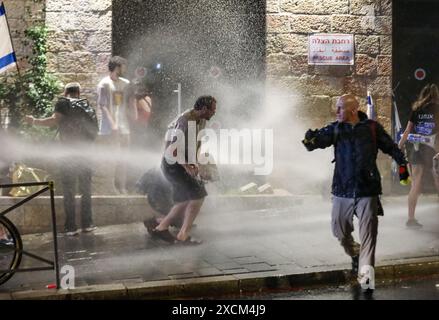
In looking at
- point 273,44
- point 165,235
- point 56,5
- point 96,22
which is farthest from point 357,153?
point 56,5

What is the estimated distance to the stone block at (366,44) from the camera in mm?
10656

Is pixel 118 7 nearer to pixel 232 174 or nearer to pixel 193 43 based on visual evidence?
pixel 193 43

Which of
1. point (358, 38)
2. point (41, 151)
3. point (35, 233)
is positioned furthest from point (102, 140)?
point (358, 38)

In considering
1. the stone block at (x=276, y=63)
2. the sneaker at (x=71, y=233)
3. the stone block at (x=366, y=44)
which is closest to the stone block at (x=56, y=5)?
the stone block at (x=276, y=63)

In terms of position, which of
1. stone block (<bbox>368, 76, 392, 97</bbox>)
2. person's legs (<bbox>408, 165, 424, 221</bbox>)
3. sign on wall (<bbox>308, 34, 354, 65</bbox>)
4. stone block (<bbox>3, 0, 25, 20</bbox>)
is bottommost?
person's legs (<bbox>408, 165, 424, 221</bbox>)

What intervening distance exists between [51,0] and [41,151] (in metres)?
2.53

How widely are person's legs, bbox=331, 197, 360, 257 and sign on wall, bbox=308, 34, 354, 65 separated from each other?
4.79 meters

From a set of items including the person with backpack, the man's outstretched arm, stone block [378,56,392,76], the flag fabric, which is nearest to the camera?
the man's outstretched arm

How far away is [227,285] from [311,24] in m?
5.95

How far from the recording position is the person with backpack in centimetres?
859

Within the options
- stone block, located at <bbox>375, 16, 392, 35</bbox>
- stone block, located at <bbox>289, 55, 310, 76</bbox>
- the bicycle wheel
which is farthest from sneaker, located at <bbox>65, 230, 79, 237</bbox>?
stone block, located at <bbox>375, 16, 392, 35</bbox>

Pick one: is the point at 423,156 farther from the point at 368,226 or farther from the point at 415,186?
the point at 368,226

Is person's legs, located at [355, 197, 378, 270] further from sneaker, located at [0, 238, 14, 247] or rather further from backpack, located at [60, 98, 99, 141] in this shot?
backpack, located at [60, 98, 99, 141]

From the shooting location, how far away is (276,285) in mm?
6188
